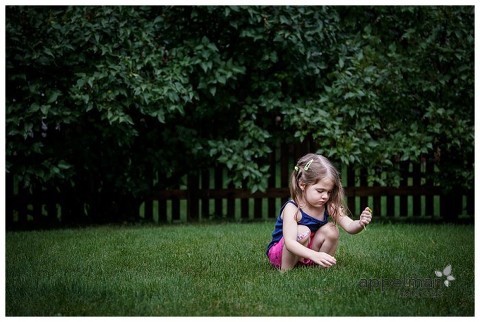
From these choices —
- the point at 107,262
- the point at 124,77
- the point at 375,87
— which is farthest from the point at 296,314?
the point at 375,87

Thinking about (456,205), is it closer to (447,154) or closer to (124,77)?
(447,154)

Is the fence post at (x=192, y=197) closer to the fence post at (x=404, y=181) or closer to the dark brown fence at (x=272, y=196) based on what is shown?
the dark brown fence at (x=272, y=196)

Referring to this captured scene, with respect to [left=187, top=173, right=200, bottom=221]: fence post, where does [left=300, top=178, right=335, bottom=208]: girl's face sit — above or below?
above

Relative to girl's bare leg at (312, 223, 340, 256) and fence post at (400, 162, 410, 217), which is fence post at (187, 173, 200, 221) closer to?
fence post at (400, 162, 410, 217)

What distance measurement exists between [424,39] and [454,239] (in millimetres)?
2492

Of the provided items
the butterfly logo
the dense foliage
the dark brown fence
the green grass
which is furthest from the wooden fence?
the butterfly logo

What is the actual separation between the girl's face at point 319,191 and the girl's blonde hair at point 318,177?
2 centimetres

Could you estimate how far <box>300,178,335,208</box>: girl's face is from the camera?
4.12 m

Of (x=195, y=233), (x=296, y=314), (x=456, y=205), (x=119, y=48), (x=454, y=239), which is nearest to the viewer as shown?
(x=296, y=314)

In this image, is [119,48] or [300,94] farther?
[300,94]

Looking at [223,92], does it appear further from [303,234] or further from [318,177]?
[303,234]

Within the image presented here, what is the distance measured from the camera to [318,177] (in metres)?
4.13

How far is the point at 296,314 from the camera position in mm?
3252

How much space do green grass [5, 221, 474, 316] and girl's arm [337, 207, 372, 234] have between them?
0.89 feet
